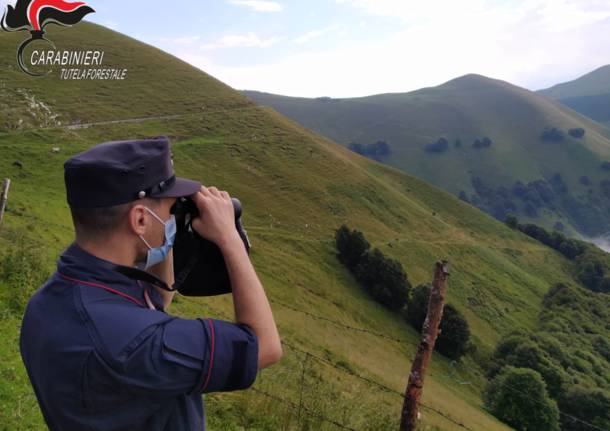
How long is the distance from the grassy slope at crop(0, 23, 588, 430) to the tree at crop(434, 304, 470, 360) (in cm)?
157

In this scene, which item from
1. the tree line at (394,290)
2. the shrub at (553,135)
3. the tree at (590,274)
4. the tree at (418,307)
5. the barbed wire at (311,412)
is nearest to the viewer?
the barbed wire at (311,412)

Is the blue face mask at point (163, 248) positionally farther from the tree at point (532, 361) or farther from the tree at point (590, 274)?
the tree at point (590, 274)

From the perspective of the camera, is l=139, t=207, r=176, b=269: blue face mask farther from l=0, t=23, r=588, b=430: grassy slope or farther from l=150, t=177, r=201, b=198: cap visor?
l=0, t=23, r=588, b=430: grassy slope

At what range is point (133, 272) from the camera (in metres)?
1.89

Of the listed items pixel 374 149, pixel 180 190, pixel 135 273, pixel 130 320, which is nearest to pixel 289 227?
pixel 180 190

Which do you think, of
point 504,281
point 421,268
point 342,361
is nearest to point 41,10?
point 342,361

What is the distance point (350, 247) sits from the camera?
148 feet

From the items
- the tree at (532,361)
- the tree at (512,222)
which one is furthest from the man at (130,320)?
the tree at (512,222)

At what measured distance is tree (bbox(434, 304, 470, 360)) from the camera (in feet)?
129

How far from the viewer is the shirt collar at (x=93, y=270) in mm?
1820

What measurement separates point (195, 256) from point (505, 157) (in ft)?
612

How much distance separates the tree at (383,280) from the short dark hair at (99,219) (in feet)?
138

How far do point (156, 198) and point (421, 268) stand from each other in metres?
54.3

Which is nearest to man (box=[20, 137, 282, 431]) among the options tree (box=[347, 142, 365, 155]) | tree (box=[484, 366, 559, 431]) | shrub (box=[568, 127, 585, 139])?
tree (box=[484, 366, 559, 431])
